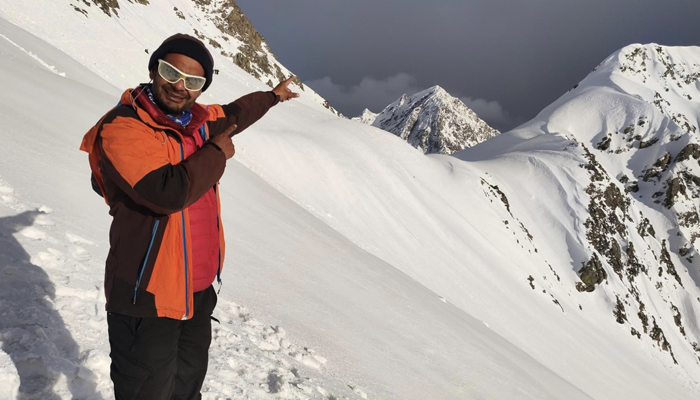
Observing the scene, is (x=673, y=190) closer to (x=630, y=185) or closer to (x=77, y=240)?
(x=630, y=185)

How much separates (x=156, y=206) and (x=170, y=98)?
636 mm

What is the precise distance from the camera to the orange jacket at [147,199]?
1.95 m

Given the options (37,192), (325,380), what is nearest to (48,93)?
(37,192)

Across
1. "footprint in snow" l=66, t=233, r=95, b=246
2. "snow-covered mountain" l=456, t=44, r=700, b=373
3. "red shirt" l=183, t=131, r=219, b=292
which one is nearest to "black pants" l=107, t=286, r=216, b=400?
"red shirt" l=183, t=131, r=219, b=292

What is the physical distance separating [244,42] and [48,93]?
64057 millimetres

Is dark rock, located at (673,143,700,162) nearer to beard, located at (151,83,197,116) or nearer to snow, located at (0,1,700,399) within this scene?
snow, located at (0,1,700,399)

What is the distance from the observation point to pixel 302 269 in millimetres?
8156

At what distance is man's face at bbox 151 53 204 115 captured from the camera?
7.39 ft

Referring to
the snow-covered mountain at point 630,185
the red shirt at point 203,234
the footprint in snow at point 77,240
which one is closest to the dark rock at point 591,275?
the snow-covered mountain at point 630,185

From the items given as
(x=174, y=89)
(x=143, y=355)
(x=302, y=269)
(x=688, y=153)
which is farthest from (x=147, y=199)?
(x=688, y=153)

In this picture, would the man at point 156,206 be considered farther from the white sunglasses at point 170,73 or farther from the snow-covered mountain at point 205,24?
the snow-covered mountain at point 205,24

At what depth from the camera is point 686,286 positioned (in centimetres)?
6794

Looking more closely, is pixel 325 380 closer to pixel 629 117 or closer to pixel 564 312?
pixel 564 312

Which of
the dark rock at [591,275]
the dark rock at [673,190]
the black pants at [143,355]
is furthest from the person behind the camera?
the dark rock at [673,190]
